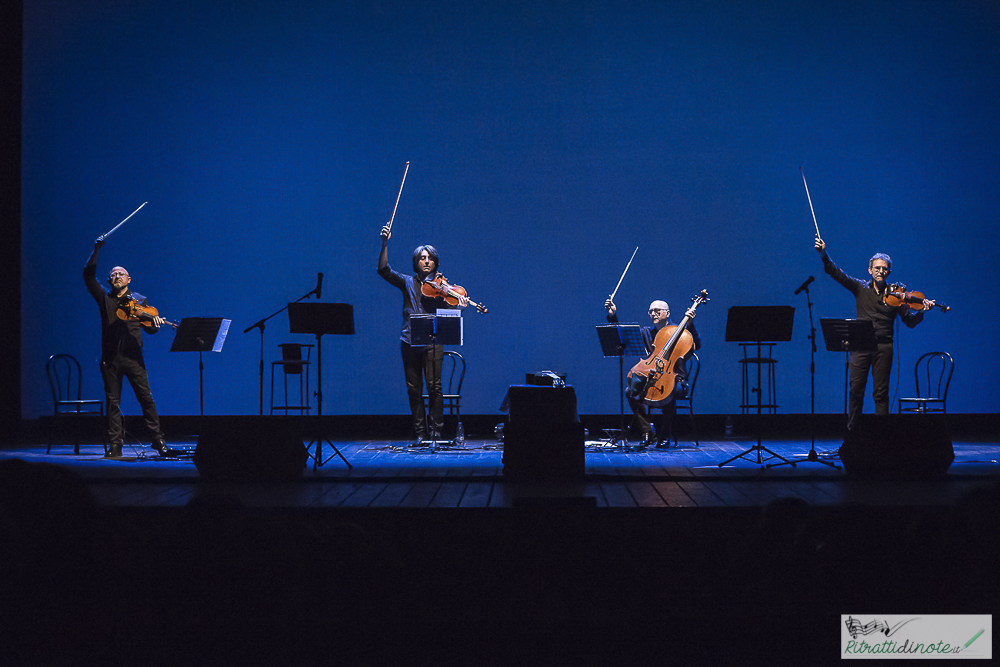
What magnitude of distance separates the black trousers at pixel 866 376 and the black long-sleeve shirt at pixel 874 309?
0.41 feet

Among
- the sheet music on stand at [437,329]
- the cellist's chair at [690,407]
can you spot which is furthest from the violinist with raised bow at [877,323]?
the sheet music on stand at [437,329]

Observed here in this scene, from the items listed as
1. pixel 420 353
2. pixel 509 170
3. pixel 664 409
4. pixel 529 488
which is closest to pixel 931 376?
pixel 664 409

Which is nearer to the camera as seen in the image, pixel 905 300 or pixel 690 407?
pixel 905 300

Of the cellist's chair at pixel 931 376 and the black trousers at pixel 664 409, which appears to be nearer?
the black trousers at pixel 664 409

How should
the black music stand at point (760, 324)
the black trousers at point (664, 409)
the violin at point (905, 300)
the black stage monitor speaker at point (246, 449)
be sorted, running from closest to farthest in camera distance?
1. the black stage monitor speaker at point (246, 449)
2. the black music stand at point (760, 324)
3. the violin at point (905, 300)
4. the black trousers at point (664, 409)

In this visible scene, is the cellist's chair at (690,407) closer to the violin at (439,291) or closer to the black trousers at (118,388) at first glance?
the violin at (439,291)

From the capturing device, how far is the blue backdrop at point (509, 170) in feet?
24.5

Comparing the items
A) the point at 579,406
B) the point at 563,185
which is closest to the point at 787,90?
the point at 563,185

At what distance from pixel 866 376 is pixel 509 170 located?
380cm

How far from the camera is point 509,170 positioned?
757 centimetres

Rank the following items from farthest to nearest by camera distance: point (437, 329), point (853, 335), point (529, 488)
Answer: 1. point (437, 329)
2. point (853, 335)
3. point (529, 488)

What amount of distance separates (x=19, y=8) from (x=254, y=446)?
6.52 m

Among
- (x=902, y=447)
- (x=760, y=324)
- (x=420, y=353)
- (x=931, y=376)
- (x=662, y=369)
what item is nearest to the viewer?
(x=902, y=447)
